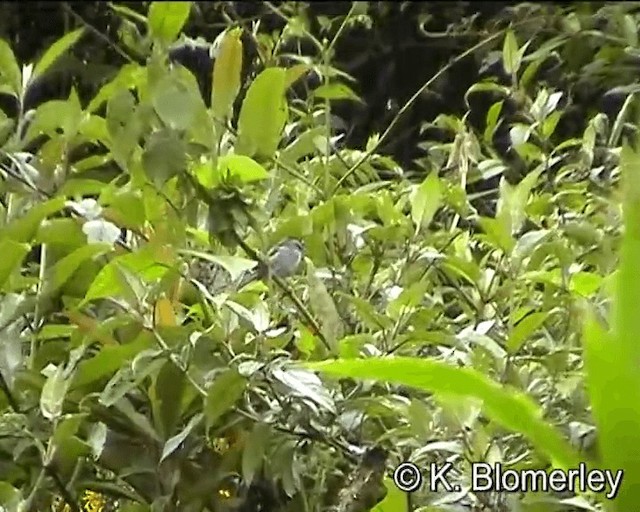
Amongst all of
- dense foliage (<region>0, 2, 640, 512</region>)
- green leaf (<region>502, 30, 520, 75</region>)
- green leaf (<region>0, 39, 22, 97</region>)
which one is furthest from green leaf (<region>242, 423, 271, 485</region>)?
green leaf (<region>502, 30, 520, 75</region>)

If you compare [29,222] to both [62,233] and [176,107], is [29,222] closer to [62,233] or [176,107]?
[62,233]

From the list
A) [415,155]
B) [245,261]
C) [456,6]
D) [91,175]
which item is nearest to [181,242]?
[245,261]

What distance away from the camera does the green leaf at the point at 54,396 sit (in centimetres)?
62

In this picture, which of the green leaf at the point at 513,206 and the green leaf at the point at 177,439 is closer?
the green leaf at the point at 177,439

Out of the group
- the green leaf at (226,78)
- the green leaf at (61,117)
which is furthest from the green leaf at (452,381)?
the green leaf at (61,117)

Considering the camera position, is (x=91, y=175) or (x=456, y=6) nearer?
(x=91, y=175)

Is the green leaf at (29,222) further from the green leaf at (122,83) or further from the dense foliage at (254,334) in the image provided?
the green leaf at (122,83)

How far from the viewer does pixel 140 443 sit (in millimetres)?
659

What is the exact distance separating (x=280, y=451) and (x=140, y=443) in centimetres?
9

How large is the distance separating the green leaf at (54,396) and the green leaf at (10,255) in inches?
3.7

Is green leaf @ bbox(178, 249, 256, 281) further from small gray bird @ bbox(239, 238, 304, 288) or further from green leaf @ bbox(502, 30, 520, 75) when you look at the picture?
green leaf @ bbox(502, 30, 520, 75)

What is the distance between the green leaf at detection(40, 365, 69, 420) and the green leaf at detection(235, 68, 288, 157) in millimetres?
168

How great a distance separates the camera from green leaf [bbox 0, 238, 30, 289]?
0.69 metres

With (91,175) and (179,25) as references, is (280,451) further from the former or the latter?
(91,175)
